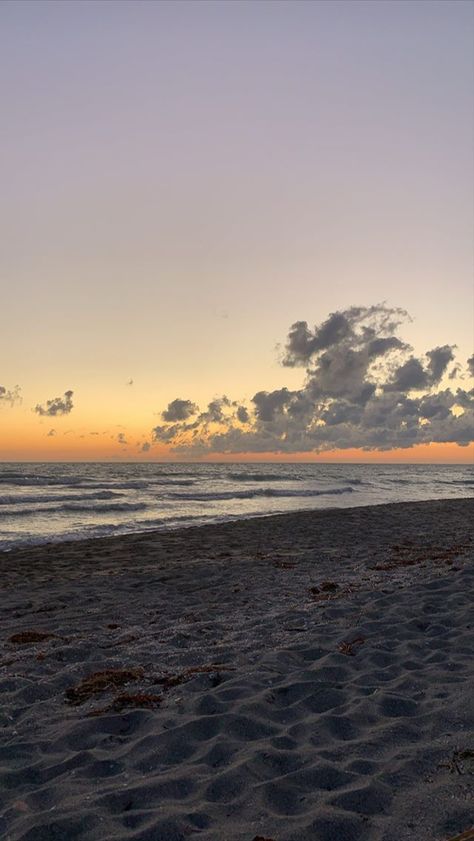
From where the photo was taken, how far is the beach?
3895 millimetres

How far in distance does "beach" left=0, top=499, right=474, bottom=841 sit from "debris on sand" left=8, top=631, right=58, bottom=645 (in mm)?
35

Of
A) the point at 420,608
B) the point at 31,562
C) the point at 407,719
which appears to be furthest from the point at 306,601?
the point at 31,562

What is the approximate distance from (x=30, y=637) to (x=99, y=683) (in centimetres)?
252

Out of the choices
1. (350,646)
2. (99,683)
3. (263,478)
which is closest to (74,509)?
(99,683)

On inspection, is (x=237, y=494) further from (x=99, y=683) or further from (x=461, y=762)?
(x=461, y=762)

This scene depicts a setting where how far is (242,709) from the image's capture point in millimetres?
5523

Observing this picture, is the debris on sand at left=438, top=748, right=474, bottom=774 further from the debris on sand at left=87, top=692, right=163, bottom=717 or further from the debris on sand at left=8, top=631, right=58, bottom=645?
the debris on sand at left=8, top=631, right=58, bottom=645

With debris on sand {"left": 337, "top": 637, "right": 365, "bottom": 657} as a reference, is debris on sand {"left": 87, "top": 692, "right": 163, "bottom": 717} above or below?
above

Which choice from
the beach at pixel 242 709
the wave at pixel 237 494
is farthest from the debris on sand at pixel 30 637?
the wave at pixel 237 494

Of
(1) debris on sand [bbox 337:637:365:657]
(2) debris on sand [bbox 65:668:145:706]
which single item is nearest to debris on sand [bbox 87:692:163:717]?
(2) debris on sand [bbox 65:668:145:706]

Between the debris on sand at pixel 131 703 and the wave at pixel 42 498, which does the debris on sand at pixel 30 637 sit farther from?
the wave at pixel 42 498

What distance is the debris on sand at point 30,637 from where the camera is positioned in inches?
329

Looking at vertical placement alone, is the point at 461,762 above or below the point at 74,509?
above

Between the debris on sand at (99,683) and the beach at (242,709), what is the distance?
2 centimetres
